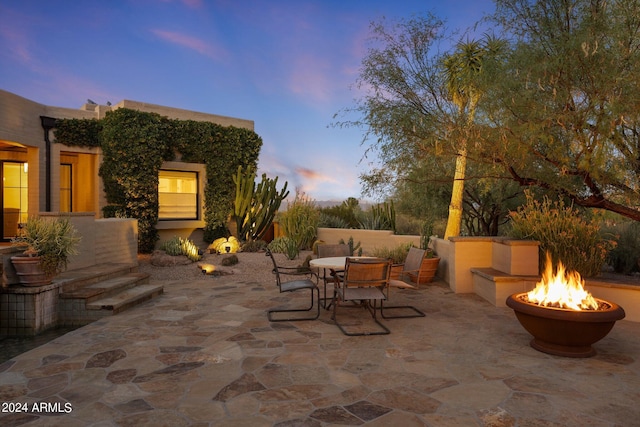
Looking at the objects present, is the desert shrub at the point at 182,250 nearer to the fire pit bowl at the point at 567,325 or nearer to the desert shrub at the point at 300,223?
the desert shrub at the point at 300,223

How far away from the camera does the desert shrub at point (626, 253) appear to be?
7.29 metres

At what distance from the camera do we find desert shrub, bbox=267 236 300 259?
10016mm

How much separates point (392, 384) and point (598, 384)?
Result: 172 cm

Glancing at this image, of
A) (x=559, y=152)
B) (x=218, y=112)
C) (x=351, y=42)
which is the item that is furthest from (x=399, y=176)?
(x=218, y=112)

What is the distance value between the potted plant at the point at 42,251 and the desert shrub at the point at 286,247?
4956 mm

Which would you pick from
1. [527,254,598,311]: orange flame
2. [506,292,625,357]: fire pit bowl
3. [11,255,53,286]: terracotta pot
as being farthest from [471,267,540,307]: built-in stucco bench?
[11,255,53,286]: terracotta pot

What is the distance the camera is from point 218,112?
14.1 m

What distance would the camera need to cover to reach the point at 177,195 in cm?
1335

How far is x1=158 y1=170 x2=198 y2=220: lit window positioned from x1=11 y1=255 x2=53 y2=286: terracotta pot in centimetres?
747

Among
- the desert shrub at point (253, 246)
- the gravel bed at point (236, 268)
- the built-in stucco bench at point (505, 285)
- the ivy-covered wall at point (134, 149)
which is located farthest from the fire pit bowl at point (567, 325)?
the ivy-covered wall at point (134, 149)

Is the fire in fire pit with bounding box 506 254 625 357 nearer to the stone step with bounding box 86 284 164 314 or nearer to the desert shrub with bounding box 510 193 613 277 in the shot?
the desert shrub with bounding box 510 193 613 277

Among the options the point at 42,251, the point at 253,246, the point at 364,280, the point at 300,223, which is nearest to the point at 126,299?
the point at 42,251

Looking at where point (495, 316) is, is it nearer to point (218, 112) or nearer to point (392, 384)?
point (392, 384)

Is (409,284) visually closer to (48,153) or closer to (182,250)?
(182,250)
